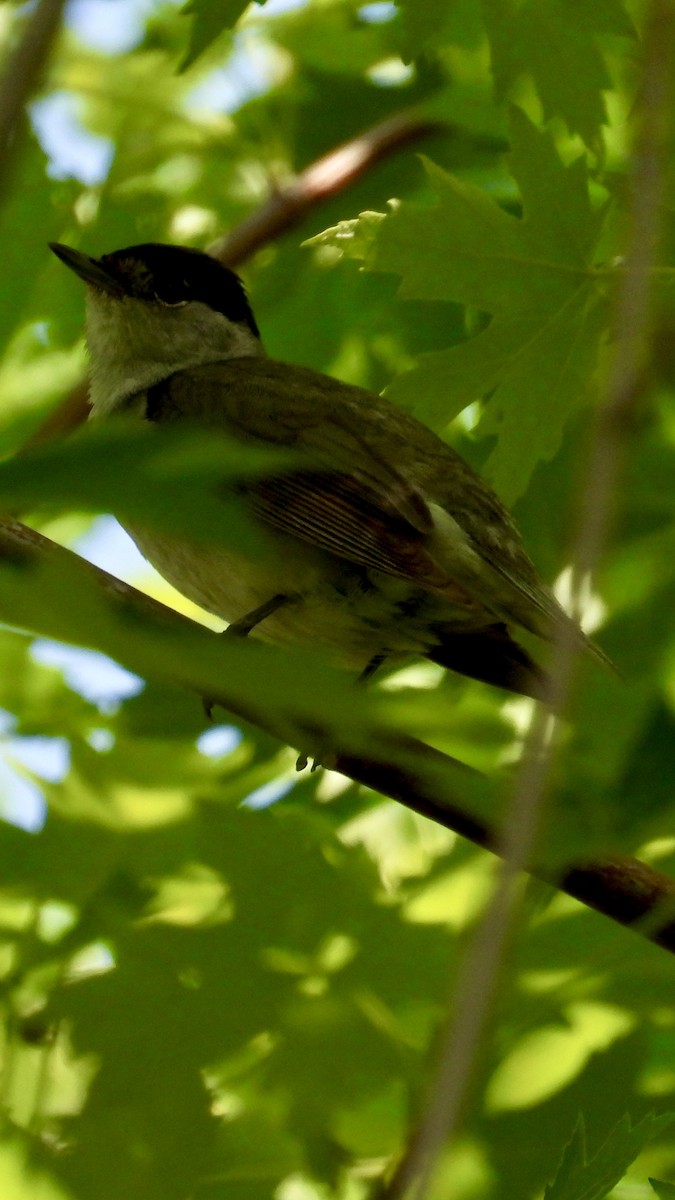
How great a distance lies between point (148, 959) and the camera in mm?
2990

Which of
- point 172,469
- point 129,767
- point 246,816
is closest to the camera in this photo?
point 172,469

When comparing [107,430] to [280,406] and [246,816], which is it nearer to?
[246,816]

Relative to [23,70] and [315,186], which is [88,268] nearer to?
[315,186]

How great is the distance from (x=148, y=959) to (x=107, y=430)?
76.3 inches

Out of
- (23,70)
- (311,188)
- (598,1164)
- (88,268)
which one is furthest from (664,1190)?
(311,188)

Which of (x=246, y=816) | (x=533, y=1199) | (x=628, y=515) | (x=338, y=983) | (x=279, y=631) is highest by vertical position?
(x=628, y=515)

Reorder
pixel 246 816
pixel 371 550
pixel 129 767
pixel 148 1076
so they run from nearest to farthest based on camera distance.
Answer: pixel 148 1076 → pixel 246 816 → pixel 129 767 → pixel 371 550

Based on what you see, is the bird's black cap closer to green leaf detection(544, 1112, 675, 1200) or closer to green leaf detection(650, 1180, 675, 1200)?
green leaf detection(544, 1112, 675, 1200)

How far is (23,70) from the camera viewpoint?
132 centimetres

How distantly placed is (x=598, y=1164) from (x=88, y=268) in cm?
350

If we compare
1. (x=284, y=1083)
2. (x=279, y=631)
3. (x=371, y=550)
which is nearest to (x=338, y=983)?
(x=284, y=1083)

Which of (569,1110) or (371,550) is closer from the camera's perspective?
(569,1110)

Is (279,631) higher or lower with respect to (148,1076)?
higher

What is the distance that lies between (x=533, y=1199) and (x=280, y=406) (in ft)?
7.56
